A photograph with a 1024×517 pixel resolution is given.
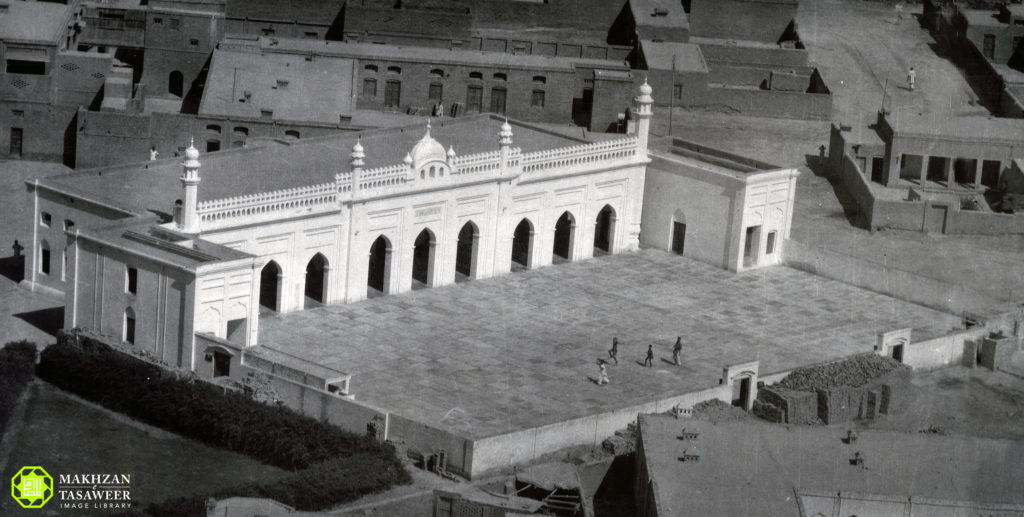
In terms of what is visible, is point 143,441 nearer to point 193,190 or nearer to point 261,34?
point 193,190

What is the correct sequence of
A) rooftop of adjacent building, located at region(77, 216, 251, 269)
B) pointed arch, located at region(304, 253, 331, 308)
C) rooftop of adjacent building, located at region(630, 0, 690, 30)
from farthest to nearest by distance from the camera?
rooftop of adjacent building, located at region(630, 0, 690, 30) < pointed arch, located at region(304, 253, 331, 308) < rooftop of adjacent building, located at region(77, 216, 251, 269)

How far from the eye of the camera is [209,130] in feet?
319

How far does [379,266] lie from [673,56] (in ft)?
80.8

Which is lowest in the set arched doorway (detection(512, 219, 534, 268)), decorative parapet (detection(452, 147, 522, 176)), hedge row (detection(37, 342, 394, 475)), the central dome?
hedge row (detection(37, 342, 394, 475))

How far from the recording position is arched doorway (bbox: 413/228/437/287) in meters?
86.6

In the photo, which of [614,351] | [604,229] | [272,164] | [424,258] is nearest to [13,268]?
[272,164]

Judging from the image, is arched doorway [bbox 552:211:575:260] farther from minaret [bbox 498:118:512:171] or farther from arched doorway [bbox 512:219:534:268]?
minaret [bbox 498:118:512:171]

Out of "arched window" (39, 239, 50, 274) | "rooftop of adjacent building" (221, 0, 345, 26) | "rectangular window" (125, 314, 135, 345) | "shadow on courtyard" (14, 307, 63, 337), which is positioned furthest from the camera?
"rooftop of adjacent building" (221, 0, 345, 26)

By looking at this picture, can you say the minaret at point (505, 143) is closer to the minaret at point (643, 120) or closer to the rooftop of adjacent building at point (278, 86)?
the minaret at point (643, 120)

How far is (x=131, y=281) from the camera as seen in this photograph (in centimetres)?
7625

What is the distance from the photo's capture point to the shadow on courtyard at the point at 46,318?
80000 millimetres

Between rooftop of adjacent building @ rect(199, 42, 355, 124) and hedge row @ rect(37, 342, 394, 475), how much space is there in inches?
962

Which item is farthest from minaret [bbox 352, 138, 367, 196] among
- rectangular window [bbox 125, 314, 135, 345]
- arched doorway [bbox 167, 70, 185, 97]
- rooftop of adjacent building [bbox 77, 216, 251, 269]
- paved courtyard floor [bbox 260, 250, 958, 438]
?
arched doorway [bbox 167, 70, 185, 97]

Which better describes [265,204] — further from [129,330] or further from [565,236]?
[565,236]
